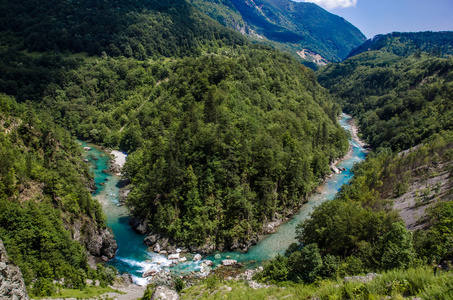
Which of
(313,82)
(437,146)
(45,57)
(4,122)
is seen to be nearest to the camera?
(4,122)

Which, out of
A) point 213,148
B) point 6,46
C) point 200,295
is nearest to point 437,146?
point 213,148

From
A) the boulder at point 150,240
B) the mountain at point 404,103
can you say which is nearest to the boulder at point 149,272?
the boulder at point 150,240

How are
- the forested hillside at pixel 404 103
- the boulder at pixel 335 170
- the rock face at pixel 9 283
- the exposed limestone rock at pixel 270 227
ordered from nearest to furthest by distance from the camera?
the rock face at pixel 9 283 → the exposed limestone rock at pixel 270 227 → the boulder at pixel 335 170 → the forested hillside at pixel 404 103

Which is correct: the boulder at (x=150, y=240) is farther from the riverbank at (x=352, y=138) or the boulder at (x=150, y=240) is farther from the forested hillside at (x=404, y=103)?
the forested hillside at (x=404, y=103)

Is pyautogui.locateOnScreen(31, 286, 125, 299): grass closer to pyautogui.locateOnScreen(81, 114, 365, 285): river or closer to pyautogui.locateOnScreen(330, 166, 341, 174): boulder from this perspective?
pyautogui.locateOnScreen(81, 114, 365, 285): river

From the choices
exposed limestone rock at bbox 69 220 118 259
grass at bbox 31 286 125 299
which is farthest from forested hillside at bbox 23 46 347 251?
grass at bbox 31 286 125 299

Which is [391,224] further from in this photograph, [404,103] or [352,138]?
[404,103]

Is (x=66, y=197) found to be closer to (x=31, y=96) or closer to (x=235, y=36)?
(x=31, y=96)

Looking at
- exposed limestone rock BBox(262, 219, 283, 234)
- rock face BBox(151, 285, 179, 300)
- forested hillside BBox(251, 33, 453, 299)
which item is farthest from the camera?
exposed limestone rock BBox(262, 219, 283, 234)
